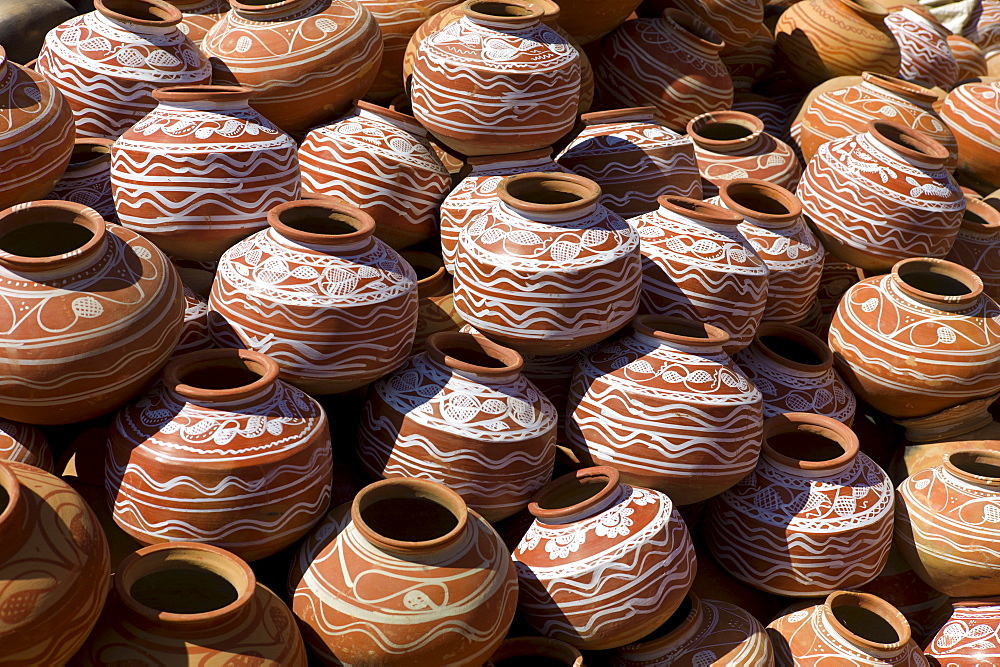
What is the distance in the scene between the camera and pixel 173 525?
2.31 meters

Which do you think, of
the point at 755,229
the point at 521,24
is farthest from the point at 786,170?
the point at 521,24

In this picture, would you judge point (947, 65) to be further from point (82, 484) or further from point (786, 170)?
point (82, 484)

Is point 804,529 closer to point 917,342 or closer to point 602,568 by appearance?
point 602,568

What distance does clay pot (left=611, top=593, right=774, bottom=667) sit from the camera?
9.20ft

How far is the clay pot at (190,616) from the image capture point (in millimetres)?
1993

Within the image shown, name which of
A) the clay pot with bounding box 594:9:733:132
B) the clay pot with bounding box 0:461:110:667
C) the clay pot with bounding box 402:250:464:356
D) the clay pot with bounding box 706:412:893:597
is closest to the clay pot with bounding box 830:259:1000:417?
the clay pot with bounding box 706:412:893:597

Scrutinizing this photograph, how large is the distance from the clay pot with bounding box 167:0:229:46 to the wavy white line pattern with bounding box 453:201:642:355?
5.74ft

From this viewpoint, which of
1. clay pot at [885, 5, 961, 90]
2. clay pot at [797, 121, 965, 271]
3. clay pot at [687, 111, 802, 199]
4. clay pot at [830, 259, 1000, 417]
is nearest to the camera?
clay pot at [830, 259, 1000, 417]

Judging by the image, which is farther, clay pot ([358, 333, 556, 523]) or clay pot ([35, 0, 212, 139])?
clay pot ([35, 0, 212, 139])

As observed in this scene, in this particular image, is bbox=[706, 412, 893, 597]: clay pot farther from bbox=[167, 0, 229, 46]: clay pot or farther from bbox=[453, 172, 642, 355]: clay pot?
bbox=[167, 0, 229, 46]: clay pot

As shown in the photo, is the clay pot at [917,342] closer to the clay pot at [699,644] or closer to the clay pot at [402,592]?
the clay pot at [699,644]

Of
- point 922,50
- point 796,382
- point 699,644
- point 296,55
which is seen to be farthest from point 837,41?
point 699,644

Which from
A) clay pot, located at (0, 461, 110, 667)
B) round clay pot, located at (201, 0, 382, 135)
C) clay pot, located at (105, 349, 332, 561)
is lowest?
clay pot, located at (105, 349, 332, 561)

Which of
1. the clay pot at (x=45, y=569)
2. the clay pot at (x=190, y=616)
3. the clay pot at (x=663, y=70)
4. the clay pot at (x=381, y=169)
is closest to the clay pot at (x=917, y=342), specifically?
the clay pot at (x=663, y=70)
